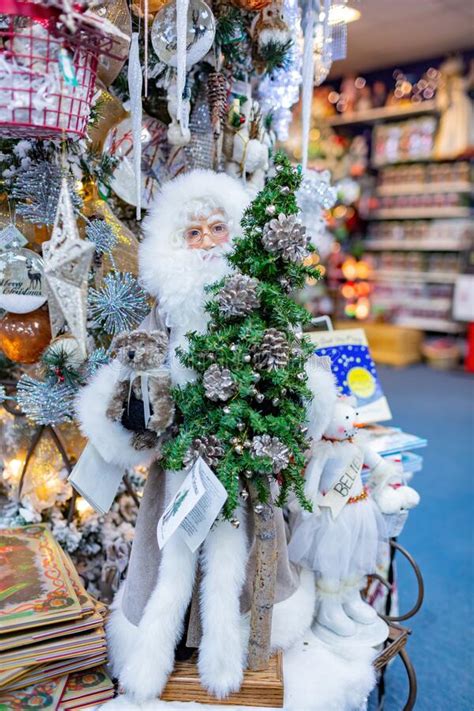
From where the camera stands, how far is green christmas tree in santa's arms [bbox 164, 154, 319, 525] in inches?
44.5

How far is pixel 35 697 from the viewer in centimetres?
117

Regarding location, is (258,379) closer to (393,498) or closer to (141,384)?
(141,384)

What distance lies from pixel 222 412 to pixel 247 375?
0.26ft

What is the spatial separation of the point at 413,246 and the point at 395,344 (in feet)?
3.34

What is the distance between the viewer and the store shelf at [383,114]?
20.9 ft

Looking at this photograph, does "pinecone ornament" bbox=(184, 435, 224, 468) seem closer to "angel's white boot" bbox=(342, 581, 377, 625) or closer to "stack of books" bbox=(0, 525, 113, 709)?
"stack of books" bbox=(0, 525, 113, 709)

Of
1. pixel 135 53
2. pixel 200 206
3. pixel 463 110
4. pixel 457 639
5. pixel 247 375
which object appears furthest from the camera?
pixel 463 110

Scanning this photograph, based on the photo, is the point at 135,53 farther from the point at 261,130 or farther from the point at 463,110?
the point at 463,110

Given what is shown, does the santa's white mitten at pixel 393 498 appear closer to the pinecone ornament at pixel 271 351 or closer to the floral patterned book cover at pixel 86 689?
the pinecone ornament at pixel 271 351

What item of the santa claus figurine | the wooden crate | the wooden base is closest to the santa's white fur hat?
the santa claus figurine

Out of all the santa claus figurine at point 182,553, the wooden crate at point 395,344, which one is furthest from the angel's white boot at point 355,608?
the wooden crate at point 395,344

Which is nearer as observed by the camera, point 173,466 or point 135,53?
point 173,466

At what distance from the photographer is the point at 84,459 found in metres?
1.29

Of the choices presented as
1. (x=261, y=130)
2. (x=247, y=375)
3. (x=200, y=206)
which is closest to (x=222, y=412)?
(x=247, y=375)
